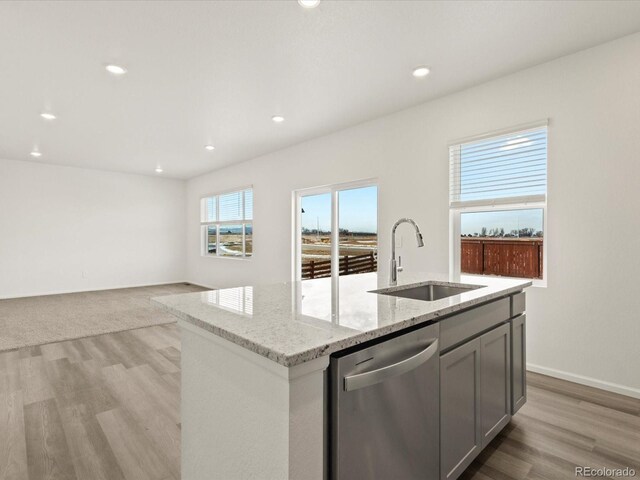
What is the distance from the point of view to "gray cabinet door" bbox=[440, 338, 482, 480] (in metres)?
1.43

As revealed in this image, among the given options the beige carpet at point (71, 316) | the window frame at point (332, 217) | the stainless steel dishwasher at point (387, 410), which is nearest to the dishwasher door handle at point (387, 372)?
the stainless steel dishwasher at point (387, 410)

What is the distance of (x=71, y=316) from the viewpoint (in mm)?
4984

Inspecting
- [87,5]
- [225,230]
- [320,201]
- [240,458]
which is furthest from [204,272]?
[240,458]

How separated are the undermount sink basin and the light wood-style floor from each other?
0.86m

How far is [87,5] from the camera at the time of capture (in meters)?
2.19

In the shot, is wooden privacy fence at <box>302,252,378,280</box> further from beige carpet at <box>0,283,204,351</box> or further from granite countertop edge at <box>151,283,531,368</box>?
granite countertop edge at <box>151,283,531,368</box>

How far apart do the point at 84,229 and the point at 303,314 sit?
7.69 metres

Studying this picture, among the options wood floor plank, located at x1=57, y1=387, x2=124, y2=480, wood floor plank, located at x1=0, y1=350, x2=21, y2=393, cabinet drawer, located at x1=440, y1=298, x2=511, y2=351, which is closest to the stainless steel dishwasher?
cabinet drawer, located at x1=440, y1=298, x2=511, y2=351

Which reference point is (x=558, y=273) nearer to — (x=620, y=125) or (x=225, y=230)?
(x=620, y=125)

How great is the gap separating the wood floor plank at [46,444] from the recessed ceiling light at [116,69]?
2667 mm

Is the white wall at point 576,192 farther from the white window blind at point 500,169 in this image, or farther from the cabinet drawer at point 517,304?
the cabinet drawer at point 517,304

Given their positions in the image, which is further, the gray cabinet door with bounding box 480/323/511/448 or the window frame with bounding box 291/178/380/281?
the window frame with bounding box 291/178/380/281

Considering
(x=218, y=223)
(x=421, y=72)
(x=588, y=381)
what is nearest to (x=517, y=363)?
(x=588, y=381)

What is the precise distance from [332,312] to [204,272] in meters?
7.08
